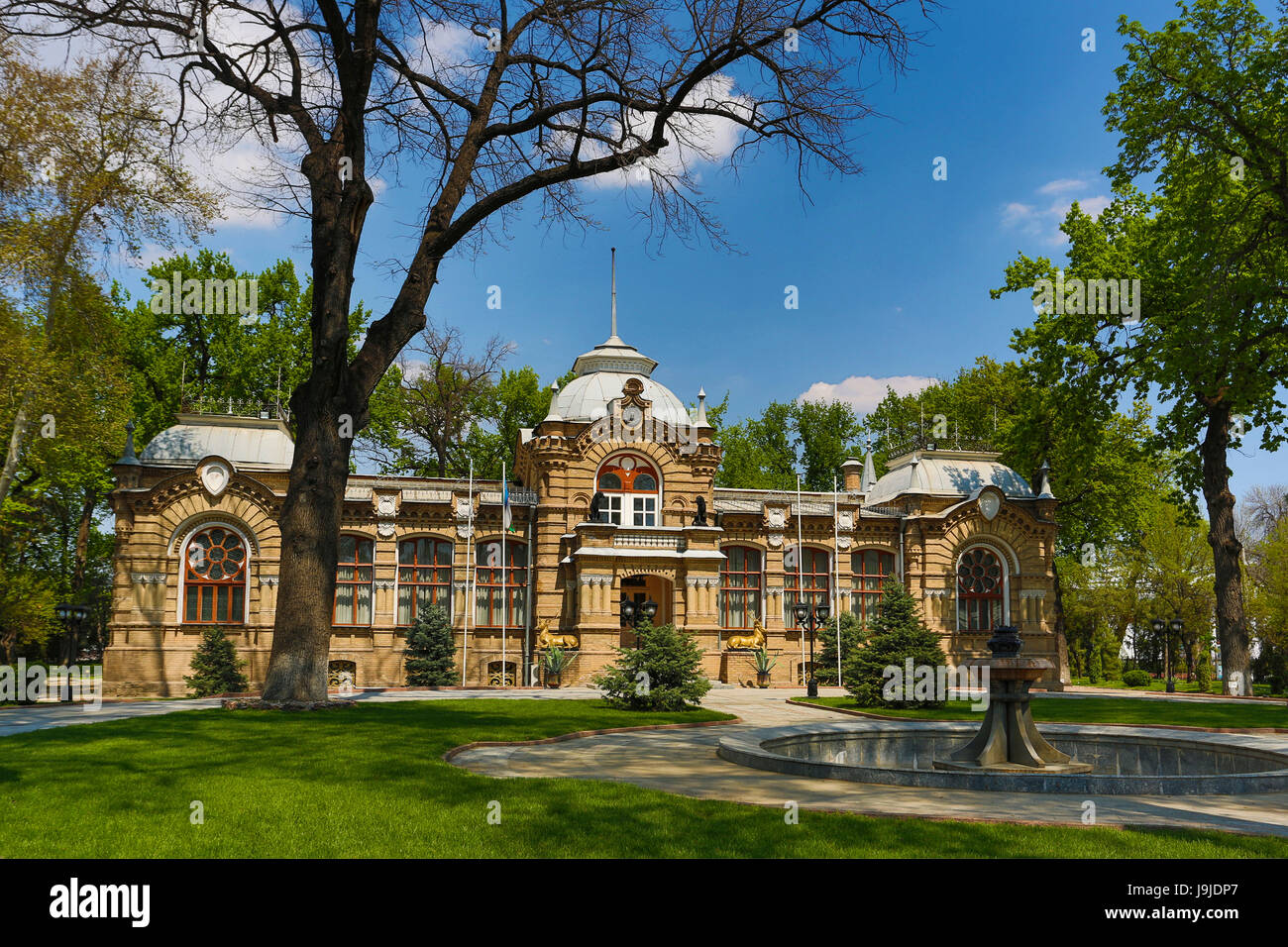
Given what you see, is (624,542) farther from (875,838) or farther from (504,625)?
(875,838)

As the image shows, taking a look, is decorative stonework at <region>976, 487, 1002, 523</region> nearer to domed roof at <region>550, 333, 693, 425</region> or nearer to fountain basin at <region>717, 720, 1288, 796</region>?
domed roof at <region>550, 333, 693, 425</region>

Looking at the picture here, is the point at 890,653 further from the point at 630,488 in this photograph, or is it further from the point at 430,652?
Answer: the point at 430,652

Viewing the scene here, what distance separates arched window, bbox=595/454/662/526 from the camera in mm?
34625

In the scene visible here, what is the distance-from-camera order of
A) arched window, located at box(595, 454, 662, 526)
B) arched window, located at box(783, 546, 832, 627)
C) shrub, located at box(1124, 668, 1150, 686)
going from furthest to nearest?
1. shrub, located at box(1124, 668, 1150, 686)
2. arched window, located at box(783, 546, 832, 627)
3. arched window, located at box(595, 454, 662, 526)

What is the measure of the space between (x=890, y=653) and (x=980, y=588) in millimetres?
15688

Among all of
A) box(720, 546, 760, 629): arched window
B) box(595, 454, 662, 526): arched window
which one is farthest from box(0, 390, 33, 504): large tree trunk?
box(720, 546, 760, 629): arched window

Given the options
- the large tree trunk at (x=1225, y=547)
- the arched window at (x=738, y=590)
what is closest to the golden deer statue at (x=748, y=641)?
the arched window at (x=738, y=590)

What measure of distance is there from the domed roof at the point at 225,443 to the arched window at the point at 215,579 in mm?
2600

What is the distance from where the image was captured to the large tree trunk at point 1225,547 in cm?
2930

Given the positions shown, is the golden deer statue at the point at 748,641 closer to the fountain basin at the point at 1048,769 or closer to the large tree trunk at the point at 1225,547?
the large tree trunk at the point at 1225,547

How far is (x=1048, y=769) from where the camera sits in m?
11.4

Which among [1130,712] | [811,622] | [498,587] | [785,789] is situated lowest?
[1130,712]

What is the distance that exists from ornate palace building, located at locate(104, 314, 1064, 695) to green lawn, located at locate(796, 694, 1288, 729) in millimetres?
9945

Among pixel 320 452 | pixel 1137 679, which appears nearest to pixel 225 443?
pixel 320 452
